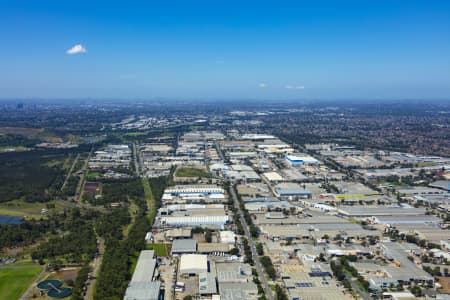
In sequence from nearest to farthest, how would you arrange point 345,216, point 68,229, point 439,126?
point 68,229 < point 345,216 < point 439,126

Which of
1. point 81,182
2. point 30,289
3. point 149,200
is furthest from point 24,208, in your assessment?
point 30,289

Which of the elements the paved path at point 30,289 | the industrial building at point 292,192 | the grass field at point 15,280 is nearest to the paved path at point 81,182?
the grass field at point 15,280

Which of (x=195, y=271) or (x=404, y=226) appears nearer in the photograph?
(x=195, y=271)

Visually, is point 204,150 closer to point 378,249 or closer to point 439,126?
point 378,249

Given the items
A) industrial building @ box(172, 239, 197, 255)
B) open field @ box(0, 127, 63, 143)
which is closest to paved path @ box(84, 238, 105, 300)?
industrial building @ box(172, 239, 197, 255)

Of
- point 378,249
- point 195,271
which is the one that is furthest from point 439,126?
point 195,271

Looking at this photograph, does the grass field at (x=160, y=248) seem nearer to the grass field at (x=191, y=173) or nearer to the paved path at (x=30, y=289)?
→ the paved path at (x=30, y=289)

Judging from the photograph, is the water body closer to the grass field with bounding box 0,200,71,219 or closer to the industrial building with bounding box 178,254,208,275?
the grass field with bounding box 0,200,71,219

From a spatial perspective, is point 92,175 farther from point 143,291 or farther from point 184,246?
point 143,291
